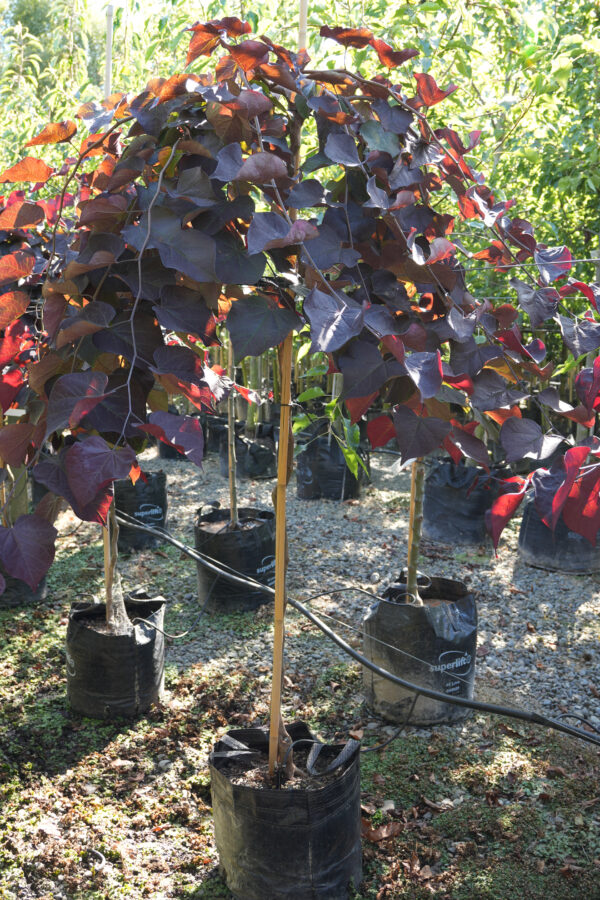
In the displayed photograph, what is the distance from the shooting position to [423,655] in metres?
2.43

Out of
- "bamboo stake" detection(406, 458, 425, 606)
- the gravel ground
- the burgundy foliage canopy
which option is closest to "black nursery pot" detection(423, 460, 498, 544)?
the gravel ground

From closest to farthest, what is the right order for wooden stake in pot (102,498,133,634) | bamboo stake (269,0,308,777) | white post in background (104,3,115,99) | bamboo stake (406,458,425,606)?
1. bamboo stake (269,0,308,777)
2. wooden stake in pot (102,498,133,634)
3. bamboo stake (406,458,425,606)
4. white post in background (104,3,115,99)

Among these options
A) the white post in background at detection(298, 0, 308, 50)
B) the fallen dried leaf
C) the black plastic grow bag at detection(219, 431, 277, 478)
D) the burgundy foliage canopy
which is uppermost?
the white post in background at detection(298, 0, 308, 50)

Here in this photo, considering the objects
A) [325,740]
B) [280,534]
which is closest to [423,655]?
[325,740]

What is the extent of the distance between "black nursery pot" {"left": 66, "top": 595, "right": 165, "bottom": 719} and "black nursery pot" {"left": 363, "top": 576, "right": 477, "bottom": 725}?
0.75 m

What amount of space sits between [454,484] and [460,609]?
2.00 m

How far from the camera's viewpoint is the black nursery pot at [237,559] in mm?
3312

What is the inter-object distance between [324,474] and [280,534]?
144 inches

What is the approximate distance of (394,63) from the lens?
3.95 feet

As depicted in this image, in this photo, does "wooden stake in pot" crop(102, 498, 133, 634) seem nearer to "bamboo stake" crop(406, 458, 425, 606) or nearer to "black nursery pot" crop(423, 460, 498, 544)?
"bamboo stake" crop(406, 458, 425, 606)

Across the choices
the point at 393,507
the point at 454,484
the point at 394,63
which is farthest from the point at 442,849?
the point at 393,507

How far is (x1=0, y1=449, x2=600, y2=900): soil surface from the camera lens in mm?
1782

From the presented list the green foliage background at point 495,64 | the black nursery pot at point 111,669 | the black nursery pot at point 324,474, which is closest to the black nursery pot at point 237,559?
the black nursery pot at point 111,669

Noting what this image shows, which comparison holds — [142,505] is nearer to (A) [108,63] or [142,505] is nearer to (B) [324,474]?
(B) [324,474]
